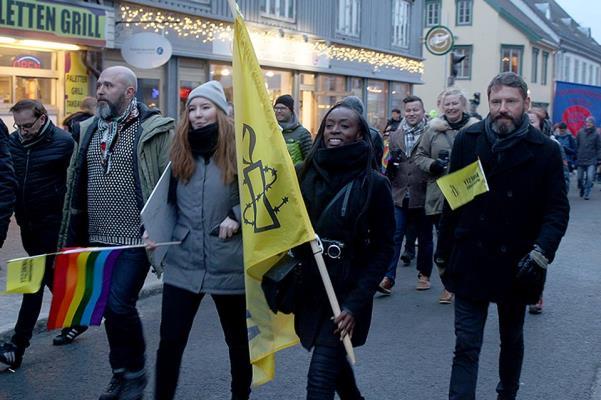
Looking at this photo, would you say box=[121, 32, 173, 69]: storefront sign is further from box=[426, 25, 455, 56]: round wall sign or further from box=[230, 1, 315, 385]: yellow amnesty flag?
box=[426, 25, 455, 56]: round wall sign

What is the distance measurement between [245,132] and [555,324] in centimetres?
427

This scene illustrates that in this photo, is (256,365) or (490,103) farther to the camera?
(490,103)

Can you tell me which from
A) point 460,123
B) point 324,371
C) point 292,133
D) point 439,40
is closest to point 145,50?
point 292,133

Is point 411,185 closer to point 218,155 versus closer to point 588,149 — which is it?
point 218,155

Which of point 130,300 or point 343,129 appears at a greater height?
point 343,129

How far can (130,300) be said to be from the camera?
4.54 m

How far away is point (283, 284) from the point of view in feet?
12.4

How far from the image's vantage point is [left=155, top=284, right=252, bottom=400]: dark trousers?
4.12 metres

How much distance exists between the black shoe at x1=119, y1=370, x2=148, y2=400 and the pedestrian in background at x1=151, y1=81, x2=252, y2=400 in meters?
0.45

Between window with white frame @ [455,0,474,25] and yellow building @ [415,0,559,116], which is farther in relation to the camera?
window with white frame @ [455,0,474,25]

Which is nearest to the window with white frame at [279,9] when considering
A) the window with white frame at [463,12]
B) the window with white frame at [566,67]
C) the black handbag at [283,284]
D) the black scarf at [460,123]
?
the black scarf at [460,123]

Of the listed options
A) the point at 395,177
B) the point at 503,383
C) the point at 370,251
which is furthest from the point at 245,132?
the point at 395,177

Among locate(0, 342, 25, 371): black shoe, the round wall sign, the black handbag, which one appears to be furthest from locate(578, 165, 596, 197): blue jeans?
the black handbag

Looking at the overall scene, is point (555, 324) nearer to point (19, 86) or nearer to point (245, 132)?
point (245, 132)
